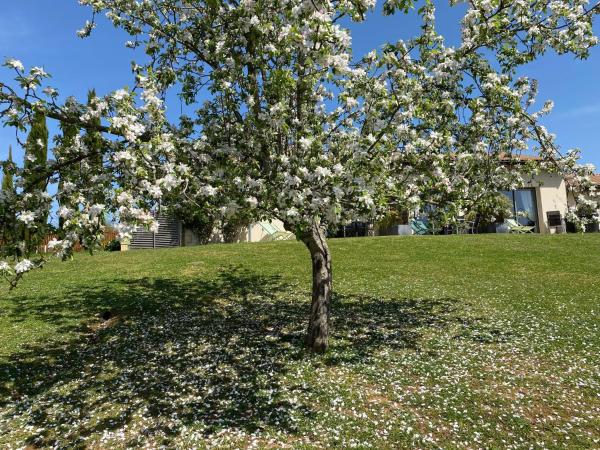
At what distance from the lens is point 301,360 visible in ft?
37.3

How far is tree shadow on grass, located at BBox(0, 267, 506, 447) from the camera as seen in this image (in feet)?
28.8

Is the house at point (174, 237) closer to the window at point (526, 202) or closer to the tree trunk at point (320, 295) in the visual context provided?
the window at point (526, 202)

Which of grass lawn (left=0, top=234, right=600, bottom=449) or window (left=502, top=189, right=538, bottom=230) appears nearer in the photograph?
grass lawn (left=0, top=234, right=600, bottom=449)

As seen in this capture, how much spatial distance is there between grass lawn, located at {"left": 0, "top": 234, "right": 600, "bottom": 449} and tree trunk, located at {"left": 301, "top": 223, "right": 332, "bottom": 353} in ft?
1.39

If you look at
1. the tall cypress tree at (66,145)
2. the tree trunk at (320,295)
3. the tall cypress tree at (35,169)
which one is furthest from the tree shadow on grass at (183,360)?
the tall cypress tree at (66,145)

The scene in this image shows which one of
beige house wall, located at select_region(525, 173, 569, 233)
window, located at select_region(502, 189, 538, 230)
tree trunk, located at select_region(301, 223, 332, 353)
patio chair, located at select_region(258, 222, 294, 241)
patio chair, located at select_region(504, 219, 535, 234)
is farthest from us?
window, located at select_region(502, 189, 538, 230)

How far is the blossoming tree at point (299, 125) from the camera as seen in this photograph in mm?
8180

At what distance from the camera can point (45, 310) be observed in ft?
53.5

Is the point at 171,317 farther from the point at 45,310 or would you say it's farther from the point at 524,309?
the point at 524,309

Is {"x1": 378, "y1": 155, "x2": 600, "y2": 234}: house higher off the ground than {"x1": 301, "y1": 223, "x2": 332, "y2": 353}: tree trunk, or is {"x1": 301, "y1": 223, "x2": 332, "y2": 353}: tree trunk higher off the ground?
{"x1": 378, "y1": 155, "x2": 600, "y2": 234}: house

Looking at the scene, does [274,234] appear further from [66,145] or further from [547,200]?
[66,145]

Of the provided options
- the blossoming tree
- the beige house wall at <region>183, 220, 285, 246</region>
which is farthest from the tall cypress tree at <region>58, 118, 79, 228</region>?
the beige house wall at <region>183, 220, 285, 246</region>

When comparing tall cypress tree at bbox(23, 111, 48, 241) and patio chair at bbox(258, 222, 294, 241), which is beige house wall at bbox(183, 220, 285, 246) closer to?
patio chair at bbox(258, 222, 294, 241)

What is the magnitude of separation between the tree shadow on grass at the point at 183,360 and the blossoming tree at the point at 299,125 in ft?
6.68
